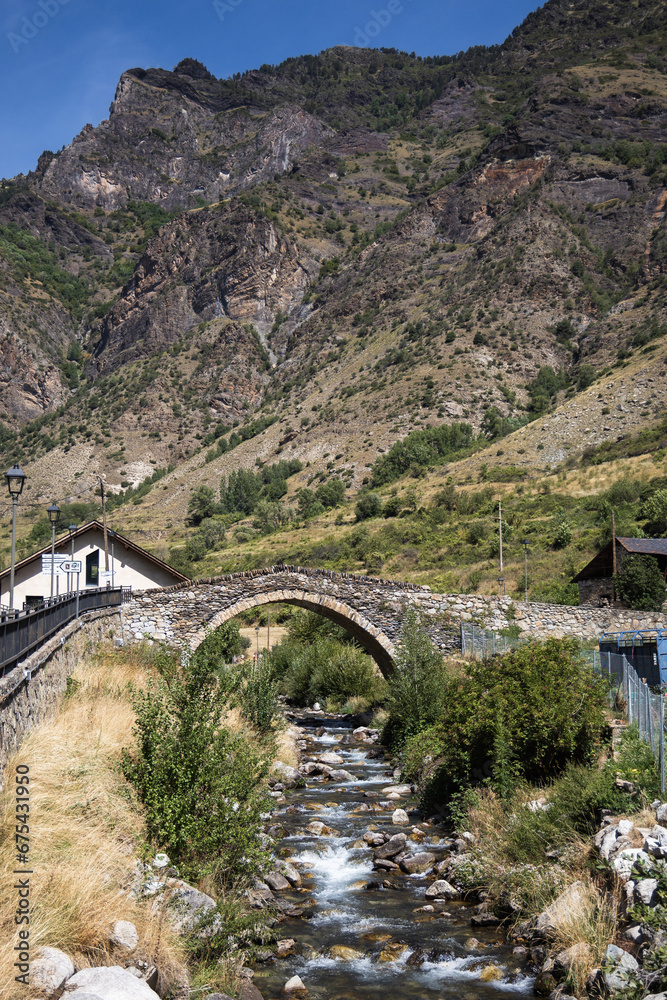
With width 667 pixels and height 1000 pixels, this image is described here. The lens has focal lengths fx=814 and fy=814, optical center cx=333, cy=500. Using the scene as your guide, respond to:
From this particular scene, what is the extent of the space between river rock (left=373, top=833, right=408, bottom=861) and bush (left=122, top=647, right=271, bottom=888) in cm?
284

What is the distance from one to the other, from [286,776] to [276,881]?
6.57m

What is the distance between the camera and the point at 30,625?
13.2 m

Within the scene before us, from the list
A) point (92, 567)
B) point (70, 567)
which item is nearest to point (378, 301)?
point (92, 567)

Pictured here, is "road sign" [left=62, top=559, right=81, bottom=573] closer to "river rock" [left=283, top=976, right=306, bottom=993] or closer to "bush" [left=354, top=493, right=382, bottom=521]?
"river rock" [left=283, top=976, right=306, bottom=993]

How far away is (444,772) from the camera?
47.9 feet

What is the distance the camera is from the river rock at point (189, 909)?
7879 millimetres

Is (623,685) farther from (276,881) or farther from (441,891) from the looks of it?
(276,881)

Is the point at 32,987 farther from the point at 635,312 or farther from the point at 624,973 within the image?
the point at 635,312

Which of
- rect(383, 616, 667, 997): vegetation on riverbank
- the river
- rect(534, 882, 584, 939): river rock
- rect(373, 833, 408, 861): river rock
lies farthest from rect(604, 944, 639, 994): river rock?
rect(373, 833, 408, 861): river rock

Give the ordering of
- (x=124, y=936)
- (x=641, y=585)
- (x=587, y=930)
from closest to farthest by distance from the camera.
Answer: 1. (x=124, y=936)
2. (x=587, y=930)
3. (x=641, y=585)

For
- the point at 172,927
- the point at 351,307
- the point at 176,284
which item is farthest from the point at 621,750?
the point at 176,284

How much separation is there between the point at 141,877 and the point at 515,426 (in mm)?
72392

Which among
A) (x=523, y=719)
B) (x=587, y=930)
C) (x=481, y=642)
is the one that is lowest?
(x=587, y=930)

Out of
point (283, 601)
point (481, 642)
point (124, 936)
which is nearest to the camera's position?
Answer: point (124, 936)
